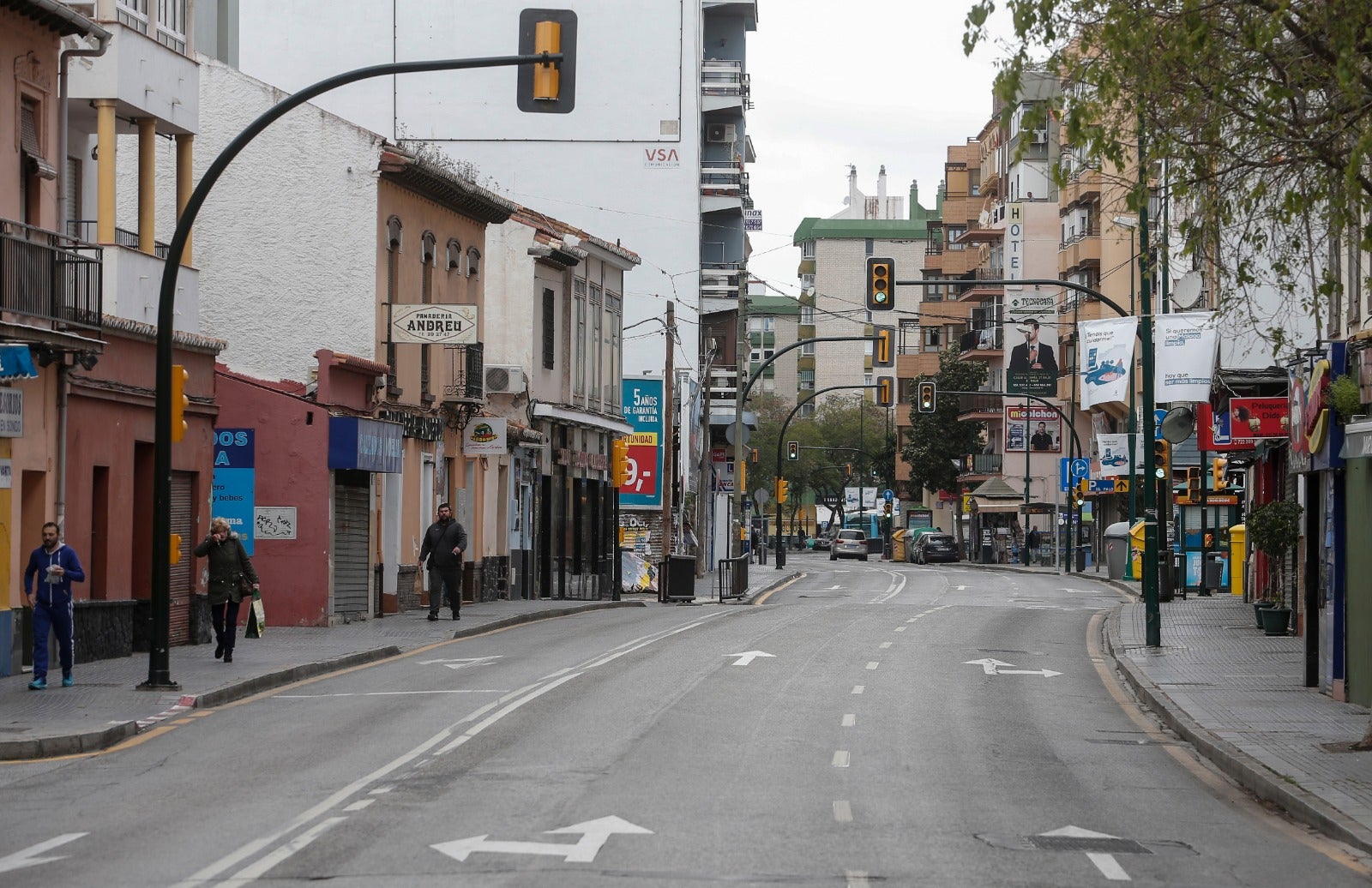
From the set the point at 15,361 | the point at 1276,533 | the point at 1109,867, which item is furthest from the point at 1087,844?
the point at 1276,533

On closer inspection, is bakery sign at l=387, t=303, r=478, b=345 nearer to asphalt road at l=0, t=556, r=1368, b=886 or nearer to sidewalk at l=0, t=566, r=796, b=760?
sidewalk at l=0, t=566, r=796, b=760

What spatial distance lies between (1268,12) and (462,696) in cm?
→ 1063

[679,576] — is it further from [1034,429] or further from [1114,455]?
[1034,429]

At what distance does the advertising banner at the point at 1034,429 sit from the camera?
85000 millimetres

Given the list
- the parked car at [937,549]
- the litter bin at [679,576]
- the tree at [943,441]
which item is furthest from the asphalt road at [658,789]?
the tree at [943,441]

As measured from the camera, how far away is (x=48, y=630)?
19.6m

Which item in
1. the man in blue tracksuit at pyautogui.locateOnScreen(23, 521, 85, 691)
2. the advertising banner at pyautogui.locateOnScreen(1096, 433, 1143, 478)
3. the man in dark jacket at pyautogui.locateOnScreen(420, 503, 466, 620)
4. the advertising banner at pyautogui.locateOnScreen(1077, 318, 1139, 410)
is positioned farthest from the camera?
the advertising banner at pyautogui.locateOnScreen(1096, 433, 1143, 478)

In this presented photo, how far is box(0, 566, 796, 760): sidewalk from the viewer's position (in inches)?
637

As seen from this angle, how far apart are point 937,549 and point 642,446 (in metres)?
33.6

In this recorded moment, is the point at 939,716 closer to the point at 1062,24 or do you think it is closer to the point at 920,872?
the point at 1062,24

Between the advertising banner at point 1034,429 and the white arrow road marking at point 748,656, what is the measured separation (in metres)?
55.6

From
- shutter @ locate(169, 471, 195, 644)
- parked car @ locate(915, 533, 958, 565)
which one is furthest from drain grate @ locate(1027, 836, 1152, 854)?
parked car @ locate(915, 533, 958, 565)

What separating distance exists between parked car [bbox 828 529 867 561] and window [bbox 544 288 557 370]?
50198mm

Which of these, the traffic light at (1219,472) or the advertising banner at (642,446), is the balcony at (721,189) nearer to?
the advertising banner at (642,446)
